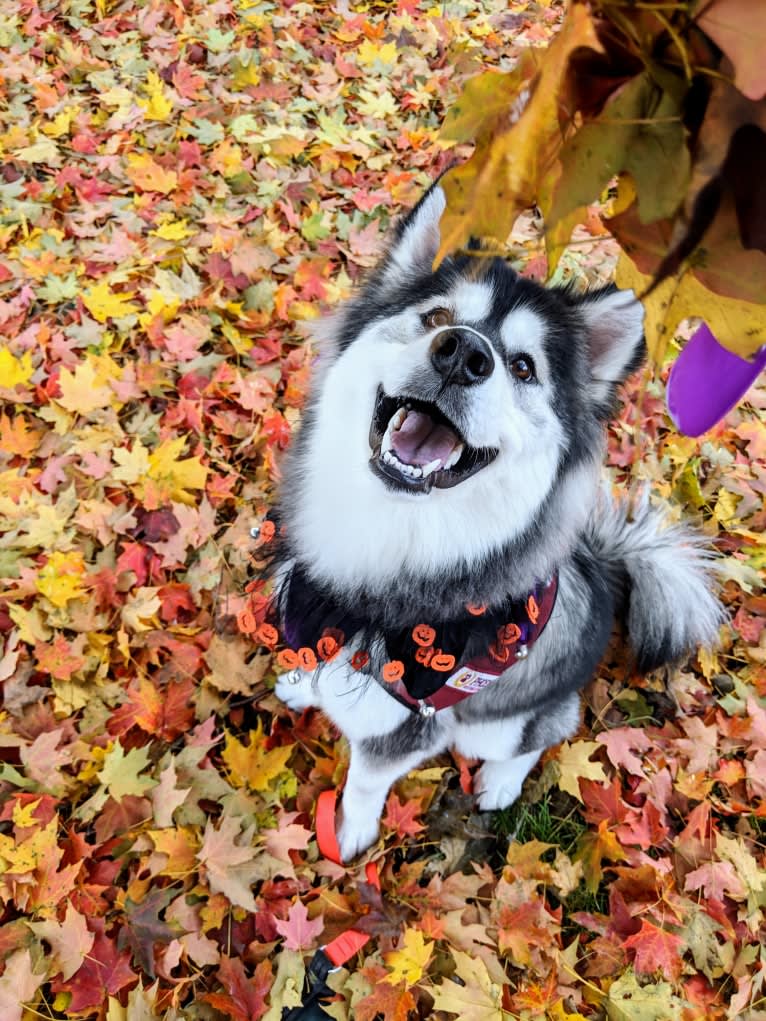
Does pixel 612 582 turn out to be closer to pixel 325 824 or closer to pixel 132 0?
pixel 325 824

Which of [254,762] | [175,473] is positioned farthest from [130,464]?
[254,762]

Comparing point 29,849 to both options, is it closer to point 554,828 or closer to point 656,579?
point 554,828

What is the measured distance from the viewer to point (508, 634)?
5.90 ft

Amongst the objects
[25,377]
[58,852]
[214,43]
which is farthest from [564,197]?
[214,43]

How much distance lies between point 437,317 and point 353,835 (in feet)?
5.84

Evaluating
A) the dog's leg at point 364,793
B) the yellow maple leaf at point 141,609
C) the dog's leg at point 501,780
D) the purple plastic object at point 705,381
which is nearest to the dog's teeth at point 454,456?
the purple plastic object at point 705,381

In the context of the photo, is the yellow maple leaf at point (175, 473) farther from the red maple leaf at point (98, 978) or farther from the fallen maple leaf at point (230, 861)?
the red maple leaf at point (98, 978)

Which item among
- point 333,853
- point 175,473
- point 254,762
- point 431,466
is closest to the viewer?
point 431,466

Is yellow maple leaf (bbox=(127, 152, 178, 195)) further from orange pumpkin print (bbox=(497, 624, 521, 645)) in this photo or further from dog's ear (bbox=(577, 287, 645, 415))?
orange pumpkin print (bbox=(497, 624, 521, 645))

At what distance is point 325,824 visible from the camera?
227cm

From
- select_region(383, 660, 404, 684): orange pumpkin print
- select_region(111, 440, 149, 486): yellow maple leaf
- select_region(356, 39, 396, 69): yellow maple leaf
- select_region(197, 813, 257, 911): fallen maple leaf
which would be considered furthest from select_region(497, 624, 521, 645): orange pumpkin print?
select_region(356, 39, 396, 69): yellow maple leaf

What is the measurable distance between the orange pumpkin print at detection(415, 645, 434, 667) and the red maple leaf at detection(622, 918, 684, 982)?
1280 millimetres

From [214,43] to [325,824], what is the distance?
5182mm

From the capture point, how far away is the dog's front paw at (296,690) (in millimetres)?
2375
